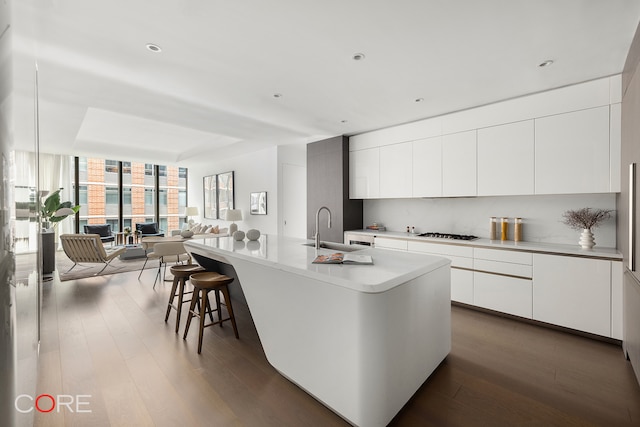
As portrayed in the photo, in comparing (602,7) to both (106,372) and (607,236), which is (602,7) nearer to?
(607,236)

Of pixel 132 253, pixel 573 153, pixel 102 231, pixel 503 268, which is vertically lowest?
pixel 132 253

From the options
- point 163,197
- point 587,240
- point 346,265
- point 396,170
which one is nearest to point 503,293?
point 587,240

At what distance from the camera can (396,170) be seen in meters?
4.36

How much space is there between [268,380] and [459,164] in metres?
3.30

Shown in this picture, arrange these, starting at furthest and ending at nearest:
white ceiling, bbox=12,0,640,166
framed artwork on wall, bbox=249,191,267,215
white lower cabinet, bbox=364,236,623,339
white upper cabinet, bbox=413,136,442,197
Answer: framed artwork on wall, bbox=249,191,267,215 < white upper cabinet, bbox=413,136,442,197 < white lower cabinet, bbox=364,236,623,339 < white ceiling, bbox=12,0,640,166

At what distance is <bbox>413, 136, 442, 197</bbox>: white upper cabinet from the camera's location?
3.92 m

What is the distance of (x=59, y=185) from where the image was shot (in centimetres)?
779

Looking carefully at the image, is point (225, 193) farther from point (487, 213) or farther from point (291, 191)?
point (487, 213)

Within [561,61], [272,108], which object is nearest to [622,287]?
[561,61]

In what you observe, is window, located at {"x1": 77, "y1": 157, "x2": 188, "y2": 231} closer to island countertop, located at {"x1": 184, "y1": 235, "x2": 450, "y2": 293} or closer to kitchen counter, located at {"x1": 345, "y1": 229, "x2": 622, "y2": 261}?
island countertop, located at {"x1": 184, "y1": 235, "x2": 450, "y2": 293}

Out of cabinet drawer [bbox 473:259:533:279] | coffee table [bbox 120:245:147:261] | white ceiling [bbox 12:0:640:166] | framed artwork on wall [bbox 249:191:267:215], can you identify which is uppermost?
white ceiling [bbox 12:0:640:166]

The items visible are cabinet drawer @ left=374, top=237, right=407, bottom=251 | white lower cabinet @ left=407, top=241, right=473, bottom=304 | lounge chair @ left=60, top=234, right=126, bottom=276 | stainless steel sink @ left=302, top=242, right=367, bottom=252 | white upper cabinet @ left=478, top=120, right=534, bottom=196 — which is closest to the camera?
stainless steel sink @ left=302, top=242, right=367, bottom=252

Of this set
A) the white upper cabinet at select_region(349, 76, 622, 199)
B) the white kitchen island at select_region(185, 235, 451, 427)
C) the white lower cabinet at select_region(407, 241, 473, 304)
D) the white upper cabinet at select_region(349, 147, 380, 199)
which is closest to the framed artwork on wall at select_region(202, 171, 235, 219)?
the white upper cabinet at select_region(349, 147, 380, 199)

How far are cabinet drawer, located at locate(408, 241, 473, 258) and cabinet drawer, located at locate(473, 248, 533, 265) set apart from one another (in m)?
0.10
